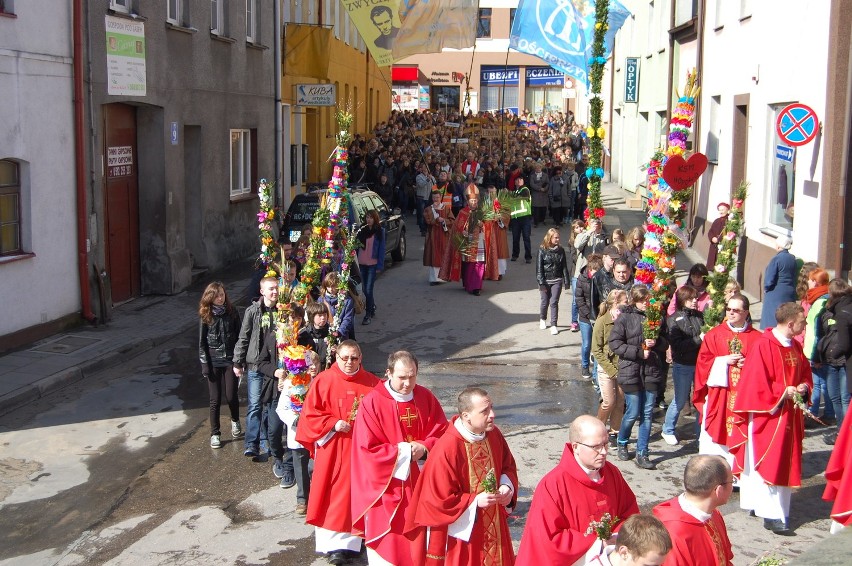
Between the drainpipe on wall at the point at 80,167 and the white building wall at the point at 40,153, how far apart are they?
0.29ft

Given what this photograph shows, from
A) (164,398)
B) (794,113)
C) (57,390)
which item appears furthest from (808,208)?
(57,390)

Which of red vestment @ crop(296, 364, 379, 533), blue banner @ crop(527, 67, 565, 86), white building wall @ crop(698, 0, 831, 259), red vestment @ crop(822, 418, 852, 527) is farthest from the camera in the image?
blue banner @ crop(527, 67, 565, 86)

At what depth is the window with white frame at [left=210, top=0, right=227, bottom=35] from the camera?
21.1 m

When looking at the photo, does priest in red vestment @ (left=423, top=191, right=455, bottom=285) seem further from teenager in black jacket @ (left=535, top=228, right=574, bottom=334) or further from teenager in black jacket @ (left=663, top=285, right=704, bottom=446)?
teenager in black jacket @ (left=663, top=285, right=704, bottom=446)

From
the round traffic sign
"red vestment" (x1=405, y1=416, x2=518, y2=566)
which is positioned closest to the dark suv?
the round traffic sign

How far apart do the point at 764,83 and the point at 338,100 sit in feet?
59.5

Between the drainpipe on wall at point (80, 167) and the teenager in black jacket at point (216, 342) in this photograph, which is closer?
the teenager in black jacket at point (216, 342)

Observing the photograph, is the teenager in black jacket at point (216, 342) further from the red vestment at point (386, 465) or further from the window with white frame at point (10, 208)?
the window with white frame at point (10, 208)

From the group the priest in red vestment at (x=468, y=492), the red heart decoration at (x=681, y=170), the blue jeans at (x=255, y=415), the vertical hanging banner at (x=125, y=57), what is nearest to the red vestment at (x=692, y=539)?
the priest in red vestment at (x=468, y=492)

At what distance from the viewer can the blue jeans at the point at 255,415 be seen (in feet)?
31.5

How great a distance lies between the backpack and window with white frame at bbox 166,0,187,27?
12735mm

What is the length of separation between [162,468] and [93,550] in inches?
72.7

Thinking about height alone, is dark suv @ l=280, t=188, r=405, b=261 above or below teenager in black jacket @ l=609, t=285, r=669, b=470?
above

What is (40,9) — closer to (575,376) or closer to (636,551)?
(575,376)
